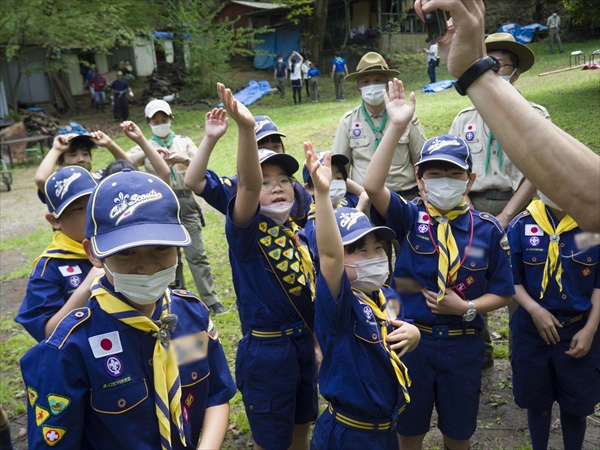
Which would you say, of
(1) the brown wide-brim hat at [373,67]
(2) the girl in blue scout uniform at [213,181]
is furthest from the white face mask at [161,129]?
(2) the girl in blue scout uniform at [213,181]

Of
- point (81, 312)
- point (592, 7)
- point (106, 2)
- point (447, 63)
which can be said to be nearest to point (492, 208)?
point (447, 63)

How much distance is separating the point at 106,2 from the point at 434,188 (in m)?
22.7

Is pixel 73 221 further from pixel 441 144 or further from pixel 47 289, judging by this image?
pixel 441 144

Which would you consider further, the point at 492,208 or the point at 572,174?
the point at 492,208

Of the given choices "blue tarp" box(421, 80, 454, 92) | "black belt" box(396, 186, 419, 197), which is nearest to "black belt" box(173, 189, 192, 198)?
"black belt" box(396, 186, 419, 197)

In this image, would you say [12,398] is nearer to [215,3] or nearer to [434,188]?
[434,188]

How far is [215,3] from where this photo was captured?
37.3 meters

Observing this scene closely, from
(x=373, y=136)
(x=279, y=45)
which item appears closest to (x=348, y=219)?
(x=373, y=136)

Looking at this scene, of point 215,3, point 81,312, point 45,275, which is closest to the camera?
point 81,312

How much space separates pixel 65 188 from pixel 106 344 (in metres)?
1.46

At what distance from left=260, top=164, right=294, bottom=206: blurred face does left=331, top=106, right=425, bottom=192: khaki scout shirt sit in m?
1.94

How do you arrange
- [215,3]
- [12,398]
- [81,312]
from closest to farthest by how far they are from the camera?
1. [81,312]
2. [12,398]
3. [215,3]

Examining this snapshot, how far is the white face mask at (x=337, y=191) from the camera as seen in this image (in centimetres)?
418

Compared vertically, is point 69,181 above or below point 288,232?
above
